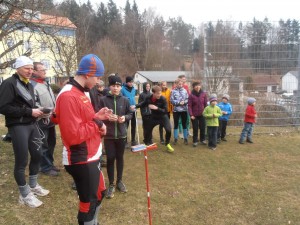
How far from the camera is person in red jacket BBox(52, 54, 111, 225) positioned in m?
2.45

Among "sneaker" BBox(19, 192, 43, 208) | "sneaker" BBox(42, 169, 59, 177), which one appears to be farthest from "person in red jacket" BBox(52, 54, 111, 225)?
"sneaker" BBox(42, 169, 59, 177)

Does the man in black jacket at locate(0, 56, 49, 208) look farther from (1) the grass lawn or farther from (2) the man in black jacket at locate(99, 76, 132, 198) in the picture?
(2) the man in black jacket at locate(99, 76, 132, 198)

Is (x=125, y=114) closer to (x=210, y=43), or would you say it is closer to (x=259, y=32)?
(x=210, y=43)

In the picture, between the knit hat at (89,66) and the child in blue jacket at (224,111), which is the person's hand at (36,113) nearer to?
the knit hat at (89,66)

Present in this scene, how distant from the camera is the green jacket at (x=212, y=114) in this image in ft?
23.1

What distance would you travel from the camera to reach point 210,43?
341 inches

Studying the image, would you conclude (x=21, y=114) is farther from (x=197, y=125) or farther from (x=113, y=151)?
(x=197, y=125)

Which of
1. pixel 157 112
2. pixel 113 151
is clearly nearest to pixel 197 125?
pixel 157 112

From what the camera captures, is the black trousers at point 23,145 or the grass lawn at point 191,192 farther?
the grass lawn at point 191,192

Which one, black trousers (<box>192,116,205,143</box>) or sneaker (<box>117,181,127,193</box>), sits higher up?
black trousers (<box>192,116,205,143</box>)

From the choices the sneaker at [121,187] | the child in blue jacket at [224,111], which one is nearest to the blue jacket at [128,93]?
the child in blue jacket at [224,111]

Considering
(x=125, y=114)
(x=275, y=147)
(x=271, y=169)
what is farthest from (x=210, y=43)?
(x=125, y=114)

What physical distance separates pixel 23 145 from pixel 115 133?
4.52 feet

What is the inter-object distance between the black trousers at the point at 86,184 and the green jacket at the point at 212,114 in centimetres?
481
